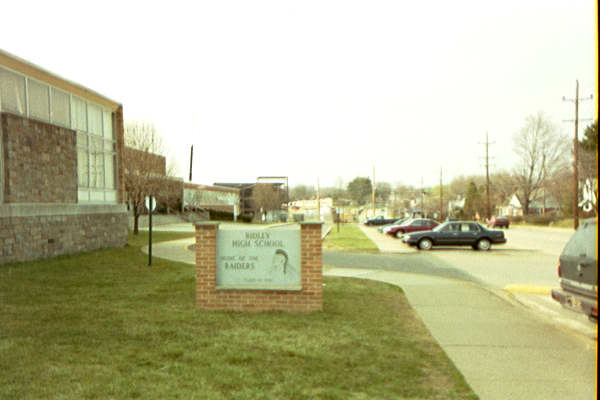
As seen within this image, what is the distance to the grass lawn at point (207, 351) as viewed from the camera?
4.90 metres

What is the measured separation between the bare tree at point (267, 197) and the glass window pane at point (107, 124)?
2499 inches

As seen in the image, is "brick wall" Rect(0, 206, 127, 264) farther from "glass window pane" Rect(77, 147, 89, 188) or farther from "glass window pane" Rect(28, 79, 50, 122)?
"glass window pane" Rect(28, 79, 50, 122)

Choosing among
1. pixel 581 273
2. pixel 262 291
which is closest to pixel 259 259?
pixel 262 291

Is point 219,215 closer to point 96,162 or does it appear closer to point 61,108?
point 96,162

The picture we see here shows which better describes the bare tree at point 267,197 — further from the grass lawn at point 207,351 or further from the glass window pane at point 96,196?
the grass lawn at point 207,351

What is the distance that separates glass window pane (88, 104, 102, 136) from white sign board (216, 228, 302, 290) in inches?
617

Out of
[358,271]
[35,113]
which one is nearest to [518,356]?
[358,271]

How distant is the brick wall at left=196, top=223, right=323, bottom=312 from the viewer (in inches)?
336

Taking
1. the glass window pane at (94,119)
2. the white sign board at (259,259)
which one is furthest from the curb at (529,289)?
the glass window pane at (94,119)

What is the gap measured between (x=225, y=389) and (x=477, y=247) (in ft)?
73.4

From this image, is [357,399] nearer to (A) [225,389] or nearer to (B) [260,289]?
(A) [225,389]

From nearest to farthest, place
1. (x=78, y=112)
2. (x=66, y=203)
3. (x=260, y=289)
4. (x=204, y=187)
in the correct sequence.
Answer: (x=260, y=289)
(x=66, y=203)
(x=78, y=112)
(x=204, y=187)

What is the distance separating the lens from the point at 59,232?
60.3ft

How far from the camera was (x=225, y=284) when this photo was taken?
8703 millimetres
